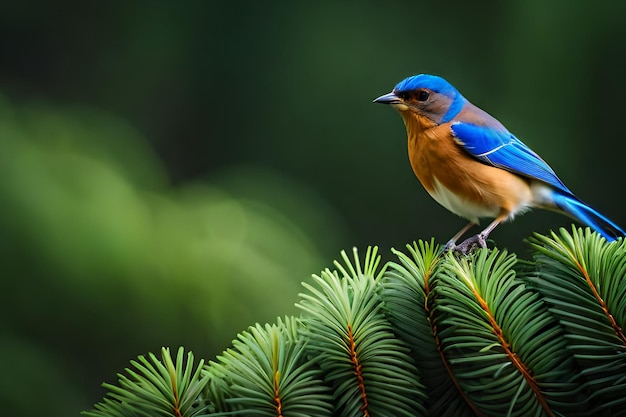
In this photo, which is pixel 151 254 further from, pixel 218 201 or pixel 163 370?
pixel 163 370

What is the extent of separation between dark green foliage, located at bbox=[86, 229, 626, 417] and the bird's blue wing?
71cm

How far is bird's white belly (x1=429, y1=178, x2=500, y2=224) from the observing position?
160 centimetres

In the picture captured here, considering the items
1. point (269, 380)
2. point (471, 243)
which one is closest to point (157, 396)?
point (269, 380)

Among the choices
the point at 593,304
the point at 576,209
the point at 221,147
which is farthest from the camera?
the point at 221,147

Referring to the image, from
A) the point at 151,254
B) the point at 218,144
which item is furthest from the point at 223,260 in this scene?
the point at 218,144

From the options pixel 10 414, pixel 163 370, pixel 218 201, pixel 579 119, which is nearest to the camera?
pixel 163 370

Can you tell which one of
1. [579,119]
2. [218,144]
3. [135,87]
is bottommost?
[579,119]

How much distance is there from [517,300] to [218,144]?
9.05 ft

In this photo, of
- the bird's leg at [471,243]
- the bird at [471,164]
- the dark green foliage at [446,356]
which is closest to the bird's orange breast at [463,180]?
the bird at [471,164]

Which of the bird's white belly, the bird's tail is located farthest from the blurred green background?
the bird's tail

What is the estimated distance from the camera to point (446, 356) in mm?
889

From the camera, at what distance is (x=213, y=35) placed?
12.1 feet

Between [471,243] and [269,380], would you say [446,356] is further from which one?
[471,243]

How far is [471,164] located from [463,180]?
40mm
